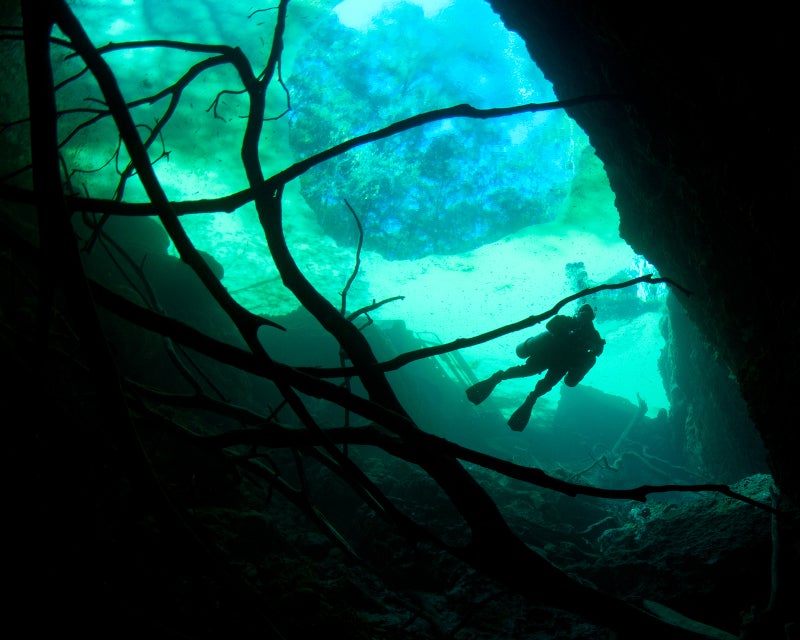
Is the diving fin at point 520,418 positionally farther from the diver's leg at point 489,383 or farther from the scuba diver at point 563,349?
the diver's leg at point 489,383

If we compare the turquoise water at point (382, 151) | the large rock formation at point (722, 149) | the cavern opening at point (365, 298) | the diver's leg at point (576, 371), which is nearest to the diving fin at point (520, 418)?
the diver's leg at point (576, 371)

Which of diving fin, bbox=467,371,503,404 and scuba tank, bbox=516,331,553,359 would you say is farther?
scuba tank, bbox=516,331,553,359

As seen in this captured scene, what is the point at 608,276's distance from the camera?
65.0 feet

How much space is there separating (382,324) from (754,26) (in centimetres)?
2382

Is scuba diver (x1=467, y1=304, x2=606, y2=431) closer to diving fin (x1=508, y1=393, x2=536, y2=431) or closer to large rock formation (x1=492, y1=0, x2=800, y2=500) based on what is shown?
diving fin (x1=508, y1=393, x2=536, y2=431)

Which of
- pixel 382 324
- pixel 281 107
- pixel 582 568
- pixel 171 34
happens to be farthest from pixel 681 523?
pixel 382 324

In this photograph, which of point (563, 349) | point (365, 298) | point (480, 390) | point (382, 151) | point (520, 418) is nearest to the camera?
point (480, 390)

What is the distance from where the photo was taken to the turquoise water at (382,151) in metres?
10.8

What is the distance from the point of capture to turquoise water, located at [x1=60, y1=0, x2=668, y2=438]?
10820 mm

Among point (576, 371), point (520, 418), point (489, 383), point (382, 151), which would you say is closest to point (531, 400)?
point (520, 418)

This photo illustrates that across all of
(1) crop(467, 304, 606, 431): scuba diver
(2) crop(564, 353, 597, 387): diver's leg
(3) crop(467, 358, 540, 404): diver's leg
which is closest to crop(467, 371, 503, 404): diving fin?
(3) crop(467, 358, 540, 404): diver's leg

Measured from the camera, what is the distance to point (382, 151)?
44.8 ft

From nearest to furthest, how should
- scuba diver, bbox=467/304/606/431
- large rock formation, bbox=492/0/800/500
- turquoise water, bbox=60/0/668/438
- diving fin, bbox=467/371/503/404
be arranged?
large rock formation, bbox=492/0/800/500
diving fin, bbox=467/371/503/404
scuba diver, bbox=467/304/606/431
turquoise water, bbox=60/0/668/438

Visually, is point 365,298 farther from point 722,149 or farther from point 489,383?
point 722,149
